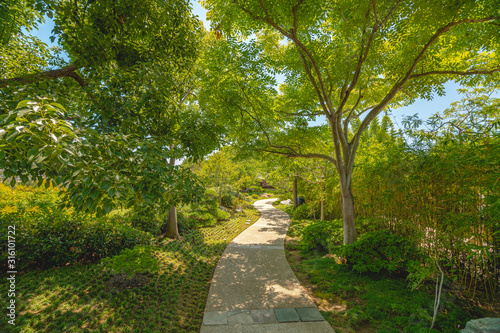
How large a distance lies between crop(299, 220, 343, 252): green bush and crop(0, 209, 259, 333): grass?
9.12 ft

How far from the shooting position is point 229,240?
670 centimetres

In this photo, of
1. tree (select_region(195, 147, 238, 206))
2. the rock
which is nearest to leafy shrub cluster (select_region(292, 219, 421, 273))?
the rock

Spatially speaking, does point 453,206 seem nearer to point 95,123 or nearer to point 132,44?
point 95,123

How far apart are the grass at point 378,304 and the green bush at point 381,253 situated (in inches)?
8.0

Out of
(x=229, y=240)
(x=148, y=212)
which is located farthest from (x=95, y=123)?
(x=229, y=240)

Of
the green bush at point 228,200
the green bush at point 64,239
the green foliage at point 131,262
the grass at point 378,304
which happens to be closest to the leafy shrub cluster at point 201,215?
the green bush at point 228,200

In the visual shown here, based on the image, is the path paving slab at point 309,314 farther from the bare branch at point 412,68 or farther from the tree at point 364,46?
the bare branch at point 412,68

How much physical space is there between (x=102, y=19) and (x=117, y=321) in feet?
13.5

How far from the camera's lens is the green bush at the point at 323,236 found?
5.21 m

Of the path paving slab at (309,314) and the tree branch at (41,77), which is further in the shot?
the path paving slab at (309,314)

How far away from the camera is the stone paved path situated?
2639 mm

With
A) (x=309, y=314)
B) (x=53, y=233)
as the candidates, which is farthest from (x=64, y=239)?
(x=309, y=314)

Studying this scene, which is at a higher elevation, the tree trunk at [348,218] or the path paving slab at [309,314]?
the tree trunk at [348,218]

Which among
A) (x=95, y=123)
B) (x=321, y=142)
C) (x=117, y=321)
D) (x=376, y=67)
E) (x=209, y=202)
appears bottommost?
(x=117, y=321)
